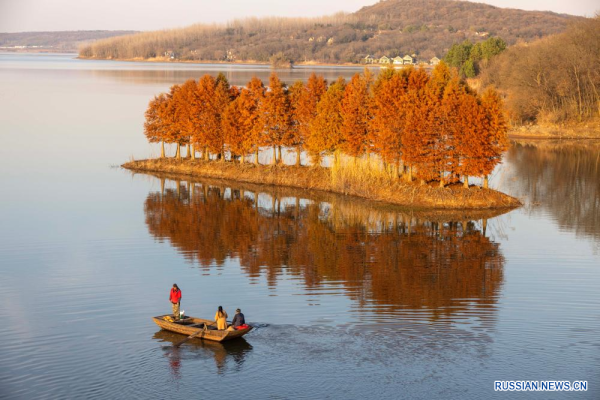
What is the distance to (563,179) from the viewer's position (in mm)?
70125

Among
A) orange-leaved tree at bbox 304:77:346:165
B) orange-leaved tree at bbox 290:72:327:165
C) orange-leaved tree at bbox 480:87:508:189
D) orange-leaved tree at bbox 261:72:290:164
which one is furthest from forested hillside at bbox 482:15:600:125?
orange-leaved tree at bbox 261:72:290:164

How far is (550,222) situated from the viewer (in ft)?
173

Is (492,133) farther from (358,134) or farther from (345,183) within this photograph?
(345,183)

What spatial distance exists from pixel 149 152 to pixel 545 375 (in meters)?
63.8

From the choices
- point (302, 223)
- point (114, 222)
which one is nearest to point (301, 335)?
point (302, 223)

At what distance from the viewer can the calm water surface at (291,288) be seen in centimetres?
2655

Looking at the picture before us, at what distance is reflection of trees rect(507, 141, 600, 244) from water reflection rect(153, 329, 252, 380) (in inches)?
1155

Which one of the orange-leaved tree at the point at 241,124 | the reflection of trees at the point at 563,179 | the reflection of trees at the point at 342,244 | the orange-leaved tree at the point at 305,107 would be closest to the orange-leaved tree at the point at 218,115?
the orange-leaved tree at the point at 241,124

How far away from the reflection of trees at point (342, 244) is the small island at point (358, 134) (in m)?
3.39

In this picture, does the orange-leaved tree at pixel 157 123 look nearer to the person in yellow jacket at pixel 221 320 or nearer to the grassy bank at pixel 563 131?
the person in yellow jacket at pixel 221 320

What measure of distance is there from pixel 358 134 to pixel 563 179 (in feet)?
68.8

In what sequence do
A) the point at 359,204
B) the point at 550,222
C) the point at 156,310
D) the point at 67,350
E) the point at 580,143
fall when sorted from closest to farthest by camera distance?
1. the point at 67,350
2. the point at 156,310
3. the point at 550,222
4. the point at 359,204
5. the point at 580,143

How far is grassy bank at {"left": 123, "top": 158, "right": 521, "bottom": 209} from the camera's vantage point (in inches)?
2237

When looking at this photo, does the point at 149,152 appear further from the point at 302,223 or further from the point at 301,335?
the point at 301,335
